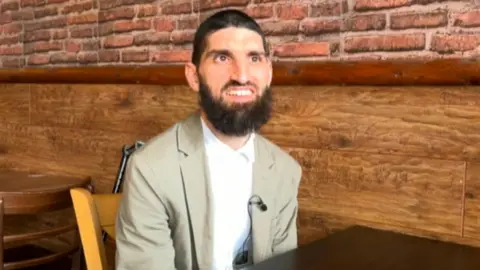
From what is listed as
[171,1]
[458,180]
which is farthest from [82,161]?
[458,180]

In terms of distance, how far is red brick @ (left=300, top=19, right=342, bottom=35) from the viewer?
6.77ft

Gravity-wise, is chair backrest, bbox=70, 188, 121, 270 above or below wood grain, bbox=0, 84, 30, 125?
below

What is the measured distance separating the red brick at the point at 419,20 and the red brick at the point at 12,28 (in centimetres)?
227

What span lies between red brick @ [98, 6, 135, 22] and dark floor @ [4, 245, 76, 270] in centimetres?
124

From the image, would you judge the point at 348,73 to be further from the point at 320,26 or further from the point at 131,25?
the point at 131,25

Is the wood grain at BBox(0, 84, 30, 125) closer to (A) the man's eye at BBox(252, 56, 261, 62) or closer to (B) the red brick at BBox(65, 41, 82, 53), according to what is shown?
(B) the red brick at BBox(65, 41, 82, 53)

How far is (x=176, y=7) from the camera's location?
8.50ft

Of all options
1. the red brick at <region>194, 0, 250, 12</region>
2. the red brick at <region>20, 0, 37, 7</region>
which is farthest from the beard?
the red brick at <region>20, 0, 37, 7</region>

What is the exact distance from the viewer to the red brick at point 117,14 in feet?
9.15

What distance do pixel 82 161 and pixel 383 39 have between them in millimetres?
1701

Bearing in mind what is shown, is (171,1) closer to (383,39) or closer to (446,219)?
(383,39)

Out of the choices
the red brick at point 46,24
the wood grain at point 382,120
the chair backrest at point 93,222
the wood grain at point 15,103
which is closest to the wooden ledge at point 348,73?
the wood grain at point 382,120

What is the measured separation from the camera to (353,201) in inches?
79.3

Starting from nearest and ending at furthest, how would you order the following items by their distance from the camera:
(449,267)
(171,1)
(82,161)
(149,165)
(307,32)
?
(449,267)
(149,165)
(307,32)
(171,1)
(82,161)
